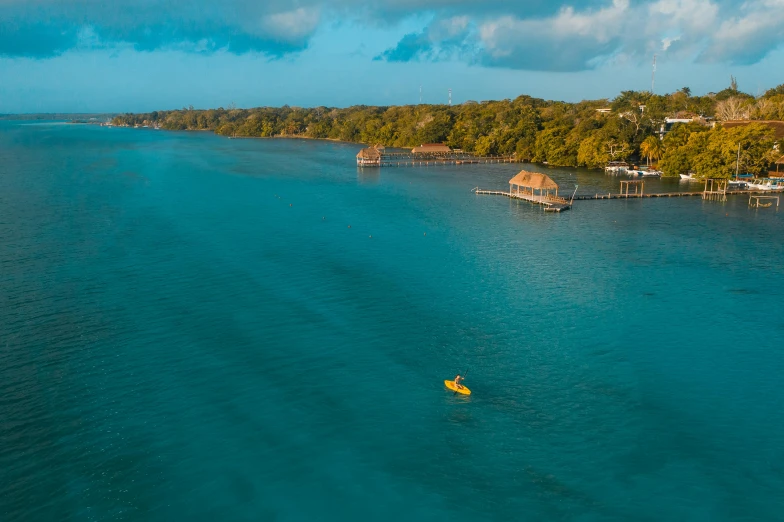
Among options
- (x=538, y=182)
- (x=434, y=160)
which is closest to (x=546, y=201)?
(x=538, y=182)

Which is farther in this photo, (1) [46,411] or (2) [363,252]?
(2) [363,252]

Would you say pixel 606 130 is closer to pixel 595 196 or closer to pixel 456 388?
pixel 595 196

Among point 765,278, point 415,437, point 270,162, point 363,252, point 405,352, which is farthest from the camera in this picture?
point 270,162

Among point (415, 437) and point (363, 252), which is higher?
point (363, 252)

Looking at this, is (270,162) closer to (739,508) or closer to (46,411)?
(46,411)

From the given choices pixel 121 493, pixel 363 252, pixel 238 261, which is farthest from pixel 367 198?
pixel 121 493

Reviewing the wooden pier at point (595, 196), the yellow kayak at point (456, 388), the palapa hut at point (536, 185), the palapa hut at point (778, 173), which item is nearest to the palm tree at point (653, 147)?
the palapa hut at point (778, 173)
